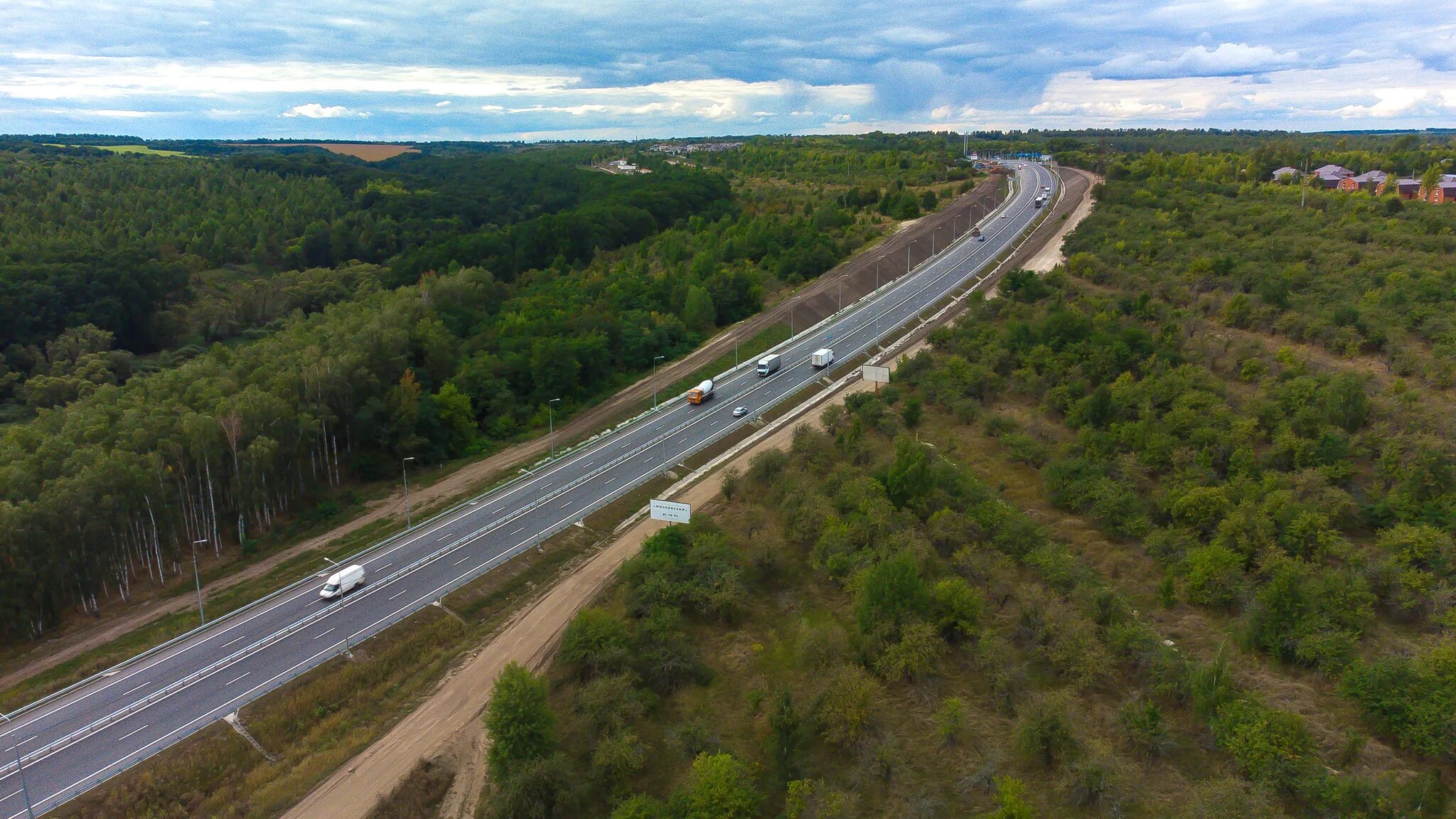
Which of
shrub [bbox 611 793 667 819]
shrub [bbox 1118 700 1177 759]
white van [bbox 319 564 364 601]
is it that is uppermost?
shrub [bbox 1118 700 1177 759]

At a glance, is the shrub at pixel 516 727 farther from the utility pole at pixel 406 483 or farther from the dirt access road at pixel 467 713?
the utility pole at pixel 406 483

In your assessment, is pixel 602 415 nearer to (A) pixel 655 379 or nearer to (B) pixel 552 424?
(B) pixel 552 424

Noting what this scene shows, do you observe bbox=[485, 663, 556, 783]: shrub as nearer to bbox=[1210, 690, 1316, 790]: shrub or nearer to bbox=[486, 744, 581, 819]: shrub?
bbox=[486, 744, 581, 819]: shrub

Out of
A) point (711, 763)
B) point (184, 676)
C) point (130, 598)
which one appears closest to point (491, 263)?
point (130, 598)

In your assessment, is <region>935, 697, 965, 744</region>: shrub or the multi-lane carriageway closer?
<region>935, 697, 965, 744</region>: shrub

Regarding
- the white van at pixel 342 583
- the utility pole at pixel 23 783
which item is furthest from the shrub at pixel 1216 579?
the utility pole at pixel 23 783

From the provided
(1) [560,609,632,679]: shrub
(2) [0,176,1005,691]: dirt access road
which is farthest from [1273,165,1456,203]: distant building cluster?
(1) [560,609,632,679]: shrub

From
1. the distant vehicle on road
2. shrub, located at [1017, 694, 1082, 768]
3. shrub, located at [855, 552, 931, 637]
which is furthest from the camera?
the distant vehicle on road
